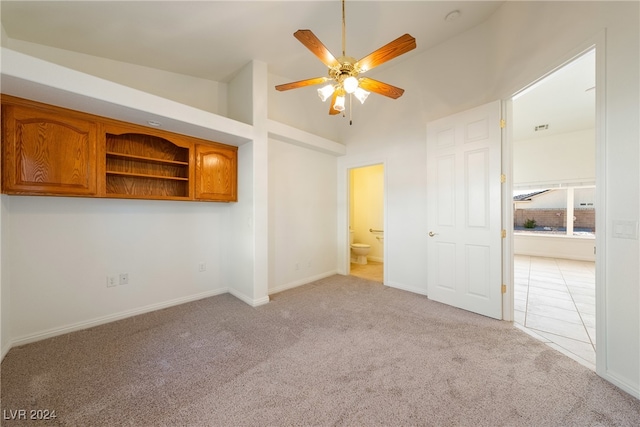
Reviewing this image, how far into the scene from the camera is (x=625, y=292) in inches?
61.7

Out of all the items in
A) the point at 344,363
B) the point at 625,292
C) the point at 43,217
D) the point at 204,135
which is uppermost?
the point at 204,135

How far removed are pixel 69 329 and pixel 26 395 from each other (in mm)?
1029

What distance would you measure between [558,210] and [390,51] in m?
7.60

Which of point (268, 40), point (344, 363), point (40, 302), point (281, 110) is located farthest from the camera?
point (281, 110)

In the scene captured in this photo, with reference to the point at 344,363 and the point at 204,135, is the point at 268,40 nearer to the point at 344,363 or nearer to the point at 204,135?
the point at 204,135

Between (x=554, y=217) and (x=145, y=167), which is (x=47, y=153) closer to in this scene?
(x=145, y=167)

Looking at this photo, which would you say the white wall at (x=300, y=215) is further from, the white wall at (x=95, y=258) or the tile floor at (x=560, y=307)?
the tile floor at (x=560, y=307)

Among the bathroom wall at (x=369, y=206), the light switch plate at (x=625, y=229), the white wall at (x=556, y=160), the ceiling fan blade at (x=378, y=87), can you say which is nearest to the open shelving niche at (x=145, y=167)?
the ceiling fan blade at (x=378, y=87)

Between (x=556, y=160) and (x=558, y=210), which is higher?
(x=556, y=160)

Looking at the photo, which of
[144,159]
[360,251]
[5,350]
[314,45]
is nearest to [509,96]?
[314,45]

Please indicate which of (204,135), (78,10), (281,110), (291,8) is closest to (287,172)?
(281,110)

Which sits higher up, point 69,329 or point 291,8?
point 291,8

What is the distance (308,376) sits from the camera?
5.67 feet

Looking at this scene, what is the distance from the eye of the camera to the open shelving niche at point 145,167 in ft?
8.71
